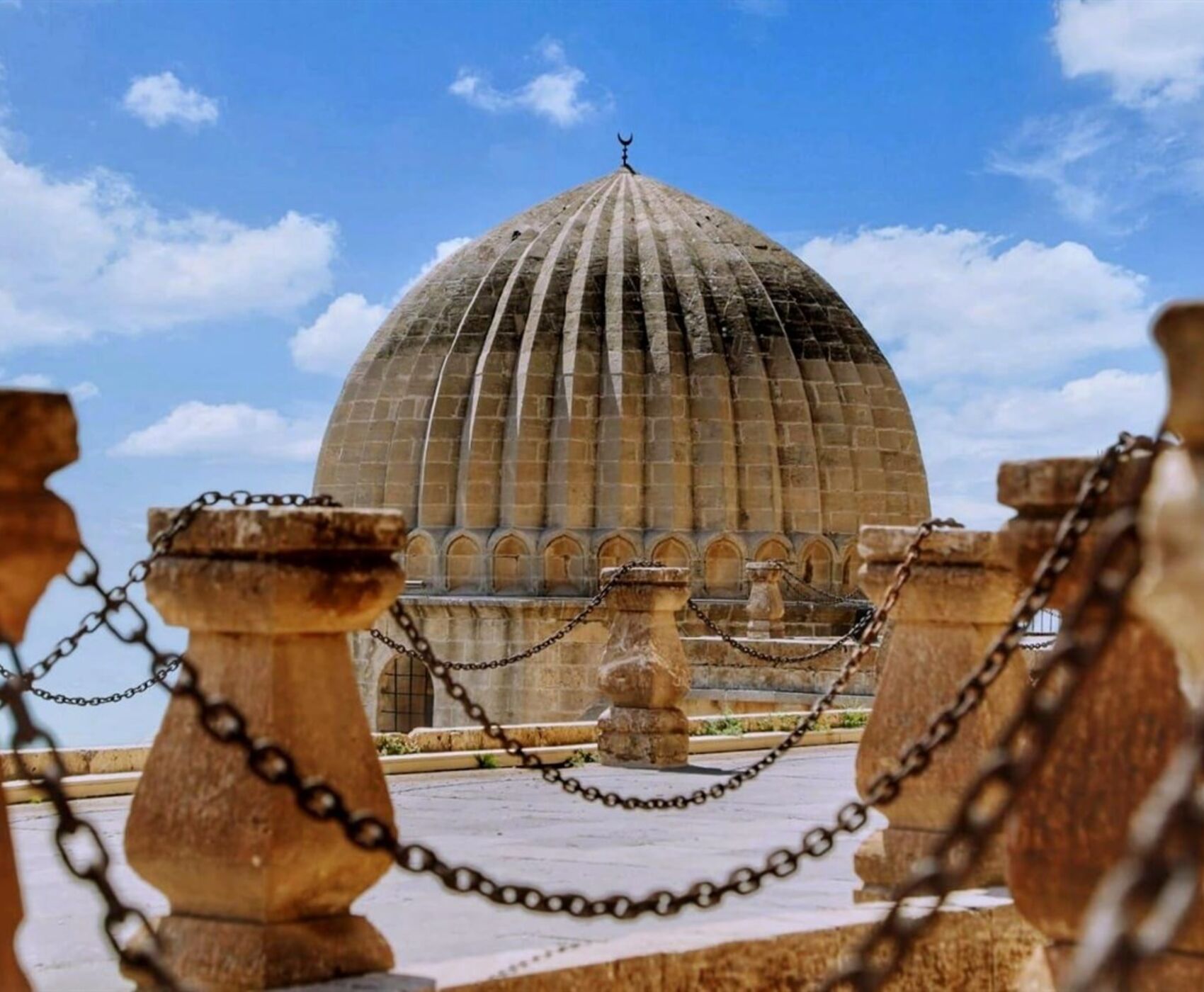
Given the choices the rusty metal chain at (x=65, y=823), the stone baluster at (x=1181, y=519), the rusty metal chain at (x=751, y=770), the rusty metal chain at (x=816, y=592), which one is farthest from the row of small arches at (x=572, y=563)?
the stone baluster at (x=1181, y=519)

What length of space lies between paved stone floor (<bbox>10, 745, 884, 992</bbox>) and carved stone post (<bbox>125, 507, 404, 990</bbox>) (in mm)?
151

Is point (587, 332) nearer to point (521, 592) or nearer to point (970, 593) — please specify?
point (521, 592)

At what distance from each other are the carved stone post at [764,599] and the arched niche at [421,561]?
14.8 ft

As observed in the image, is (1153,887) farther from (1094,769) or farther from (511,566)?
(511,566)

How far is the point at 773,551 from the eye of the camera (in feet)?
75.9

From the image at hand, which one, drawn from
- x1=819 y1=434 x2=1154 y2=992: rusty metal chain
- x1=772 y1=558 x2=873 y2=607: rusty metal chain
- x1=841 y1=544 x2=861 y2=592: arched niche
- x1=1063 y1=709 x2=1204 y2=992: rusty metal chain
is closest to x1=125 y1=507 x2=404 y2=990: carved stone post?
x1=819 y1=434 x2=1154 y2=992: rusty metal chain

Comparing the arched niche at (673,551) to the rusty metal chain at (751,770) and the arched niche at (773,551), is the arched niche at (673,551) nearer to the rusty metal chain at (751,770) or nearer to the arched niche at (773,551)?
the arched niche at (773,551)

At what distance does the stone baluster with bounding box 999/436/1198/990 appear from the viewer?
4055 mm

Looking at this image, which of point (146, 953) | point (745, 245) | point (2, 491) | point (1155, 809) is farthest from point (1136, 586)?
point (745, 245)

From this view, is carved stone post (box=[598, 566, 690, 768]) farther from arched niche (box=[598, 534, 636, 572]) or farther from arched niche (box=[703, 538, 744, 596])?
arched niche (box=[703, 538, 744, 596])

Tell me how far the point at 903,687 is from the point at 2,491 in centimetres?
320

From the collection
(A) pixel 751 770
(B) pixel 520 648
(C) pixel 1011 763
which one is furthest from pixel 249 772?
(B) pixel 520 648

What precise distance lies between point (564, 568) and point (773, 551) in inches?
100

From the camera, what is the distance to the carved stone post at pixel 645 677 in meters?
11.6
